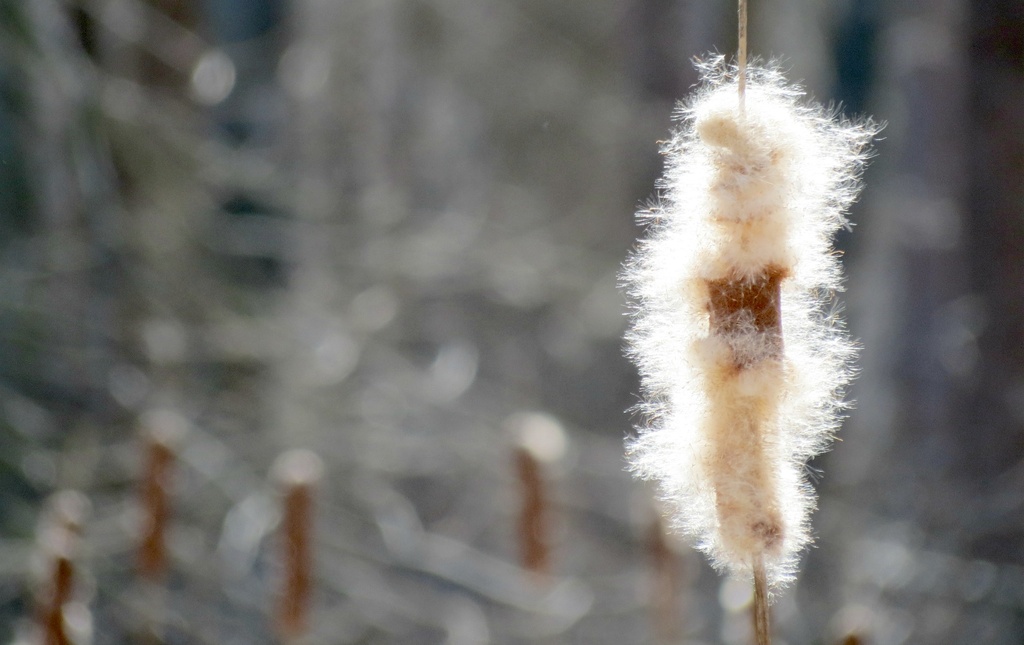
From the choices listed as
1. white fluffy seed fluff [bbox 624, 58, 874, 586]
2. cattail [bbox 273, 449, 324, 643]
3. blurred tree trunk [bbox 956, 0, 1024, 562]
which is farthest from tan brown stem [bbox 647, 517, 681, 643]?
blurred tree trunk [bbox 956, 0, 1024, 562]

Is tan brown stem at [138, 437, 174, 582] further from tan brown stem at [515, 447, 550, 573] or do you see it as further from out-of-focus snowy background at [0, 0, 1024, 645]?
out-of-focus snowy background at [0, 0, 1024, 645]

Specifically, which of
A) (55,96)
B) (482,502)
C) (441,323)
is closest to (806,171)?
(55,96)

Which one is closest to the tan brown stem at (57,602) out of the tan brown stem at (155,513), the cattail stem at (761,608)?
the tan brown stem at (155,513)

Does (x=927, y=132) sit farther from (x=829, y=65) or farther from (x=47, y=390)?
(x=47, y=390)

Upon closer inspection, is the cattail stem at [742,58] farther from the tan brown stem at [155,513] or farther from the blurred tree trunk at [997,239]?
the blurred tree trunk at [997,239]

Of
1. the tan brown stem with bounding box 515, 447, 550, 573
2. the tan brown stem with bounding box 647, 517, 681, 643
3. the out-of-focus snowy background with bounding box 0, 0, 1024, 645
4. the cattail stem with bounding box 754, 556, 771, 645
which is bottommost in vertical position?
the cattail stem with bounding box 754, 556, 771, 645

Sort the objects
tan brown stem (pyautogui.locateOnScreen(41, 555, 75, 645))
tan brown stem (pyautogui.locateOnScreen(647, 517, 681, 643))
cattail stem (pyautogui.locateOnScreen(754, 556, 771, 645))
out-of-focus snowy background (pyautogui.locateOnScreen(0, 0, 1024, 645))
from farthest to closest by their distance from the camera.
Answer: out-of-focus snowy background (pyautogui.locateOnScreen(0, 0, 1024, 645)) → tan brown stem (pyautogui.locateOnScreen(647, 517, 681, 643)) → tan brown stem (pyautogui.locateOnScreen(41, 555, 75, 645)) → cattail stem (pyautogui.locateOnScreen(754, 556, 771, 645))

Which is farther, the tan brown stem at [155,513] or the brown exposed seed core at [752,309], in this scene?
the tan brown stem at [155,513]
